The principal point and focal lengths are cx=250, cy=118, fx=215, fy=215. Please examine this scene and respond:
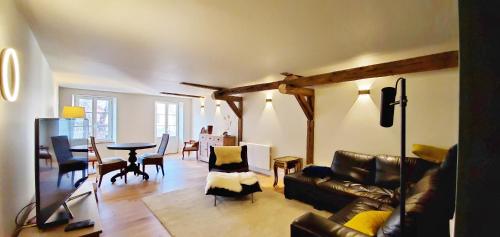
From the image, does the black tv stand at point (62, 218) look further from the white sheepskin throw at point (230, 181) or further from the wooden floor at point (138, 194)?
the white sheepskin throw at point (230, 181)

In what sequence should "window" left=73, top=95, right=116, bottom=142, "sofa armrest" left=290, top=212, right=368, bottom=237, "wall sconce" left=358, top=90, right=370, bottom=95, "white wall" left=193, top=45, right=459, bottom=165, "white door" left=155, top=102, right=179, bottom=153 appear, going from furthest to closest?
"white door" left=155, top=102, right=179, bottom=153
"window" left=73, top=95, right=116, bottom=142
"wall sconce" left=358, top=90, right=370, bottom=95
"white wall" left=193, top=45, right=459, bottom=165
"sofa armrest" left=290, top=212, right=368, bottom=237

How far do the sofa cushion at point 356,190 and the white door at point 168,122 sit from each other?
624 centimetres

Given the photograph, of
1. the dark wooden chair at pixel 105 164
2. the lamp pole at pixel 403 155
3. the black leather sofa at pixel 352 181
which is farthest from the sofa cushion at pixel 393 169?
the dark wooden chair at pixel 105 164

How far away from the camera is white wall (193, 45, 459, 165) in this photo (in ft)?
9.55

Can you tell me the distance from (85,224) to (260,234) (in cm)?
172

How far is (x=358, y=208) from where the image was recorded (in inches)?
91.0

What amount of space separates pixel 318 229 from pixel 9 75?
8.26ft

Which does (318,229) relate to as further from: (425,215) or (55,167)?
(55,167)

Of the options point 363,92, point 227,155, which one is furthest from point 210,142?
point 363,92

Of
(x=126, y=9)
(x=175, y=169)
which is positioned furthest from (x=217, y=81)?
(x=126, y=9)

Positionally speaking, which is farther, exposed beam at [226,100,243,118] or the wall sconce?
exposed beam at [226,100,243,118]

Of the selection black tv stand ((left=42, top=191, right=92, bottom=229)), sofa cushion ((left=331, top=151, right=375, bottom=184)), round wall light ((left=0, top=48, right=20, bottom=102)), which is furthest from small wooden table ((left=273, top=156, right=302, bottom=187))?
round wall light ((left=0, top=48, right=20, bottom=102))

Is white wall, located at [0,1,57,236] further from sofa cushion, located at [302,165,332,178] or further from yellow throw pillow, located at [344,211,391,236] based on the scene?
sofa cushion, located at [302,165,332,178]

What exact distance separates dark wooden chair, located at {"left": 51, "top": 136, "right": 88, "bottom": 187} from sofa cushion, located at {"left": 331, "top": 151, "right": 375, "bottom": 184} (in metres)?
3.46
